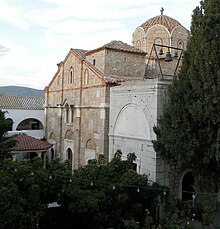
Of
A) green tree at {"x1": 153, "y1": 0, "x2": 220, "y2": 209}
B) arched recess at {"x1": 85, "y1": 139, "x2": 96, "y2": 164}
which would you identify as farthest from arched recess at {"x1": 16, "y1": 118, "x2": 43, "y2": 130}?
green tree at {"x1": 153, "y1": 0, "x2": 220, "y2": 209}

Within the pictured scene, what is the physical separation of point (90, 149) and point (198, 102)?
8.82 meters

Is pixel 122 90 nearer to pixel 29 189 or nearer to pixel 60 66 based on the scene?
pixel 29 189

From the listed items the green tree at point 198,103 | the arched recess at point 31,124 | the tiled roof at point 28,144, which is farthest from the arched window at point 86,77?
the arched recess at point 31,124

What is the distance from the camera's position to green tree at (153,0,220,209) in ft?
28.8

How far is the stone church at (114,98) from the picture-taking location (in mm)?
12070

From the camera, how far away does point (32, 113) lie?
2502cm

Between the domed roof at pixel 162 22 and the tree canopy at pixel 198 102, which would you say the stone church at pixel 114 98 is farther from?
the tree canopy at pixel 198 102

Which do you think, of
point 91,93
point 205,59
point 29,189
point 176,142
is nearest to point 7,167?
point 29,189

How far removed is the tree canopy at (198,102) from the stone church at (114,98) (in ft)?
5.89

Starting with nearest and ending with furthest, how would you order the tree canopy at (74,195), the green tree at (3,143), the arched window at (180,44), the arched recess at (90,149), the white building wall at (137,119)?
the tree canopy at (74,195), the white building wall at (137,119), the green tree at (3,143), the arched recess at (90,149), the arched window at (180,44)

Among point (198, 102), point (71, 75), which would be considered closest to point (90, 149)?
point (71, 75)

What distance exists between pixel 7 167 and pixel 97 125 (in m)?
7.27

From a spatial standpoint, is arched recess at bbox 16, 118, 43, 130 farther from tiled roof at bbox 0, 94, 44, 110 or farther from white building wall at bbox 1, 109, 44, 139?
tiled roof at bbox 0, 94, 44, 110

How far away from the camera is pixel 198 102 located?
9055 mm
